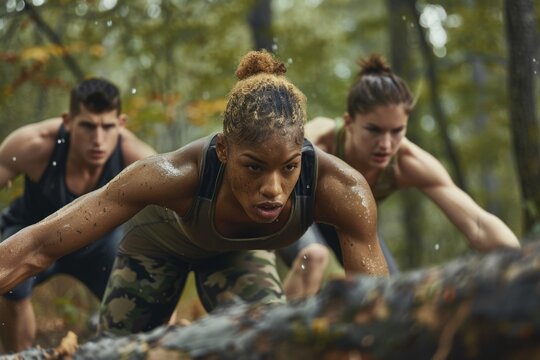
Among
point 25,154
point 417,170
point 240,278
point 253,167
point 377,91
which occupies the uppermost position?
point 25,154

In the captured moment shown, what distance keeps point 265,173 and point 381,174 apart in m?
2.59

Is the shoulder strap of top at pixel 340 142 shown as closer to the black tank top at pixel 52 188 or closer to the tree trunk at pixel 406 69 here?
the black tank top at pixel 52 188

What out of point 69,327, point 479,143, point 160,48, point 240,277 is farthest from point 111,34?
point 240,277

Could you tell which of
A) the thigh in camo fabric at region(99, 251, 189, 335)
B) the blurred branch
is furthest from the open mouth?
the blurred branch

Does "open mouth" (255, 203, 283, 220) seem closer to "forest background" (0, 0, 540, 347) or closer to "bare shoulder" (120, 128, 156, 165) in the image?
"bare shoulder" (120, 128, 156, 165)

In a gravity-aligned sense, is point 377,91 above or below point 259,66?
below

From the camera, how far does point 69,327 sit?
9172 millimetres

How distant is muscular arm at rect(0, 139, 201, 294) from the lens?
379cm

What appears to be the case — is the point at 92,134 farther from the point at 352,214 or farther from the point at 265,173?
the point at 352,214

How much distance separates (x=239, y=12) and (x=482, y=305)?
1090 centimetres

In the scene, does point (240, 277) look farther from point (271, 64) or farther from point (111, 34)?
point (111, 34)

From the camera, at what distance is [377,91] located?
640 cm

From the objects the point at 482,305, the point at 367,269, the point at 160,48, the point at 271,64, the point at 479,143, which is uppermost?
the point at 160,48

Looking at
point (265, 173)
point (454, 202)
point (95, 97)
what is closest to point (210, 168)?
point (265, 173)
